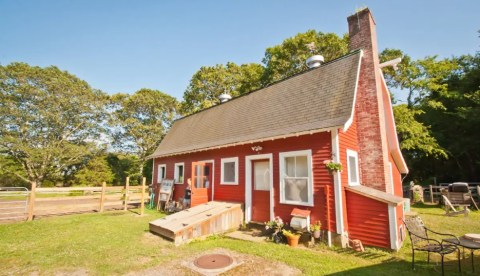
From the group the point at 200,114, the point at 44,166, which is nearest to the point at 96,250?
the point at 200,114

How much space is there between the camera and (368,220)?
705 centimetres

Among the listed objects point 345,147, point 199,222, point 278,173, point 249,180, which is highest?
point 345,147

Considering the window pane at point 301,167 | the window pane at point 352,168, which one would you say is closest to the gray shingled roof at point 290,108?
the window pane at point 301,167

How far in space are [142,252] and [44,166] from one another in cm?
3051

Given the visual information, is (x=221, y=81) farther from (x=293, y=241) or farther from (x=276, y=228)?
(x=293, y=241)

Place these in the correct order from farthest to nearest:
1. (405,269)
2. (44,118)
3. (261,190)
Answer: (44,118) < (261,190) < (405,269)

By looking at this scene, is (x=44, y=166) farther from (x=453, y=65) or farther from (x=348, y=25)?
(x=453, y=65)

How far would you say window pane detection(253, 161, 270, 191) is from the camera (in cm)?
962

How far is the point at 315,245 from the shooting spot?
7.23 metres

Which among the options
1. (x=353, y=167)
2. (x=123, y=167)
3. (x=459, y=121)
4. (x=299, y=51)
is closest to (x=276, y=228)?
(x=353, y=167)

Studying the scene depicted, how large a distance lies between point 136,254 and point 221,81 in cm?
2480

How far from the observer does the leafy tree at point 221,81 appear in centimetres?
2903

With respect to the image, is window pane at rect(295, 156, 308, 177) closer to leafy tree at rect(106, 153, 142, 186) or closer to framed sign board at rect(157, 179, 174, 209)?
framed sign board at rect(157, 179, 174, 209)

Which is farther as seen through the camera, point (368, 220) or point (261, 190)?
point (261, 190)
